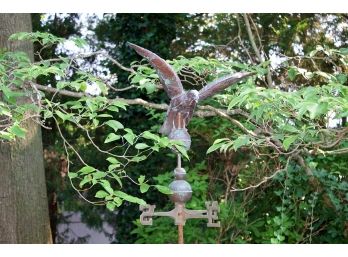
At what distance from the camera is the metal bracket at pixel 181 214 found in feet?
6.52

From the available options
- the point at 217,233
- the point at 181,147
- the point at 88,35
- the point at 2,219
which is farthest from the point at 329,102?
the point at 88,35

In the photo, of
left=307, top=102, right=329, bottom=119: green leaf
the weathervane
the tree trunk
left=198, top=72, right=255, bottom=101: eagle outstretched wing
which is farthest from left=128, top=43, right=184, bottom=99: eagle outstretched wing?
the tree trunk

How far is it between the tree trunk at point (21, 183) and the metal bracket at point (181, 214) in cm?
186

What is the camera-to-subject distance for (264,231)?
462 centimetres

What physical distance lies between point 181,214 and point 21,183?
6.69ft

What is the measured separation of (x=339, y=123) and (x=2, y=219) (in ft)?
9.98

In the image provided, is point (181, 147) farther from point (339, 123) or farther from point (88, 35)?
point (88, 35)

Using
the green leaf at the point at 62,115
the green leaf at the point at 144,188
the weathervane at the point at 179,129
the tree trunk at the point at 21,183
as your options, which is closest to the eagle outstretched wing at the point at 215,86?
the weathervane at the point at 179,129

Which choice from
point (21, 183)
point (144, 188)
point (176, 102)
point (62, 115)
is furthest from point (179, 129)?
point (21, 183)

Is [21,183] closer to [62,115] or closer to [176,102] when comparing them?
[62,115]

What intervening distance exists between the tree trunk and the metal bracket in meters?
1.86

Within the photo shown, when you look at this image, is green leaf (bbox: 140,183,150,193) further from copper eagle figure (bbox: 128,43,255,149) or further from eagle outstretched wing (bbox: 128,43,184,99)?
eagle outstretched wing (bbox: 128,43,184,99)

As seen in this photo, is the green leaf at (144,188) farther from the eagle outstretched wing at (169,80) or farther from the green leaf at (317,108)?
the green leaf at (317,108)

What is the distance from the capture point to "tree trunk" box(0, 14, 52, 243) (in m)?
3.67
